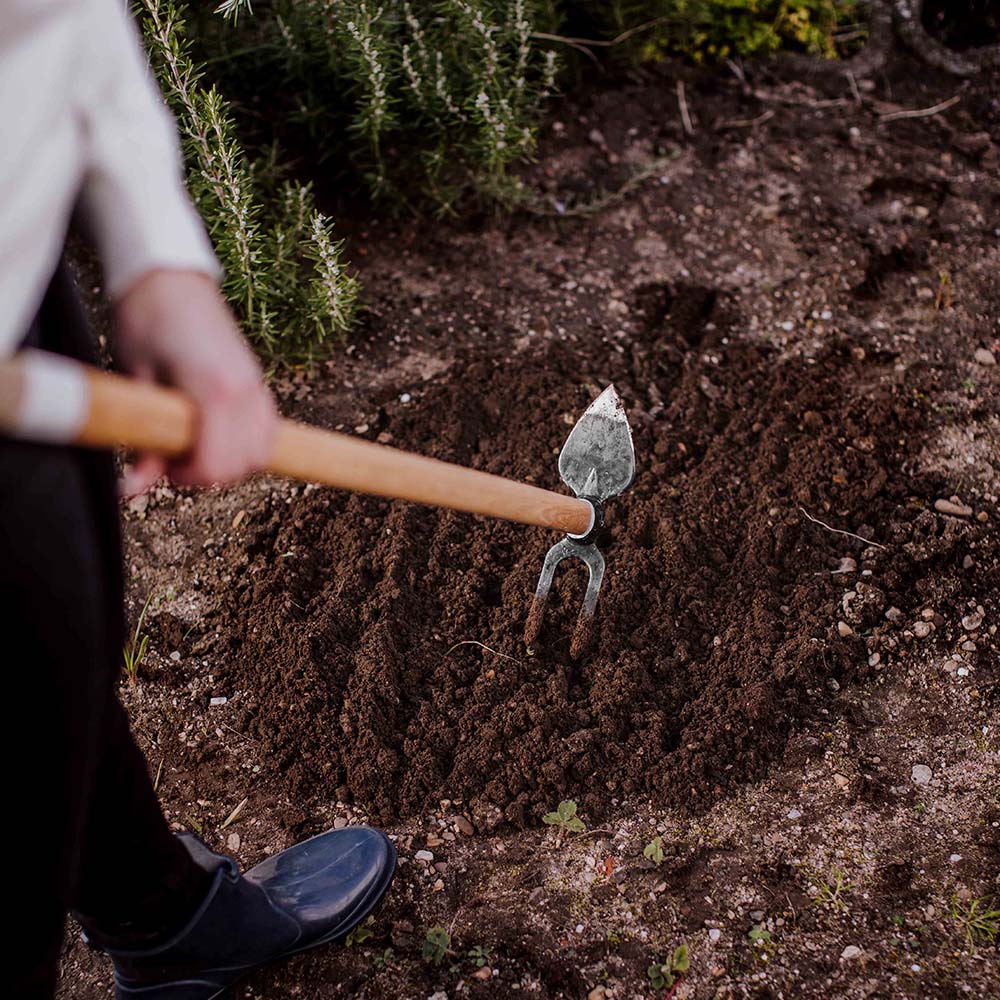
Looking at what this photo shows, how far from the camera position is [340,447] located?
124 cm

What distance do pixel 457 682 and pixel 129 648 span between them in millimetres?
848

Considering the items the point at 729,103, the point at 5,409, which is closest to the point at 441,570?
the point at 5,409

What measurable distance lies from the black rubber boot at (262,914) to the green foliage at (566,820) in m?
0.36

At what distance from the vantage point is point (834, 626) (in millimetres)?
2363

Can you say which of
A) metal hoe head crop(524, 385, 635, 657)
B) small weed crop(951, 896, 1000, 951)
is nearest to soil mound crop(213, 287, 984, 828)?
metal hoe head crop(524, 385, 635, 657)

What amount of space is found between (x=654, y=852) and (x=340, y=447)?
1.29 meters

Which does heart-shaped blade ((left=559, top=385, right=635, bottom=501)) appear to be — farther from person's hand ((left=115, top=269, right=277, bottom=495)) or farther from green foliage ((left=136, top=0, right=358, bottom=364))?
person's hand ((left=115, top=269, right=277, bottom=495))

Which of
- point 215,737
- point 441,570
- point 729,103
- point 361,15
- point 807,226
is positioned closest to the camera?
point 215,737

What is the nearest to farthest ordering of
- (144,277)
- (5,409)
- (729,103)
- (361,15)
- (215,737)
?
(5,409) < (144,277) < (215,737) < (361,15) < (729,103)

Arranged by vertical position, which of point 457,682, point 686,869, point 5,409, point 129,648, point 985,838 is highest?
point 5,409

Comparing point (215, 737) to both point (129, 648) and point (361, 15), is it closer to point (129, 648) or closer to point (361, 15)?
point (129, 648)

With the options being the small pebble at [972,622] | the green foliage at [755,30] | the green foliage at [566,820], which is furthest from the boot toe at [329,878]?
the green foliage at [755,30]

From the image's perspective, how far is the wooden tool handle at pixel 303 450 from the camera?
3.06ft

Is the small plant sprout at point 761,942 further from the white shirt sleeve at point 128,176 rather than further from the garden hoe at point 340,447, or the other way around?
the white shirt sleeve at point 128,176
